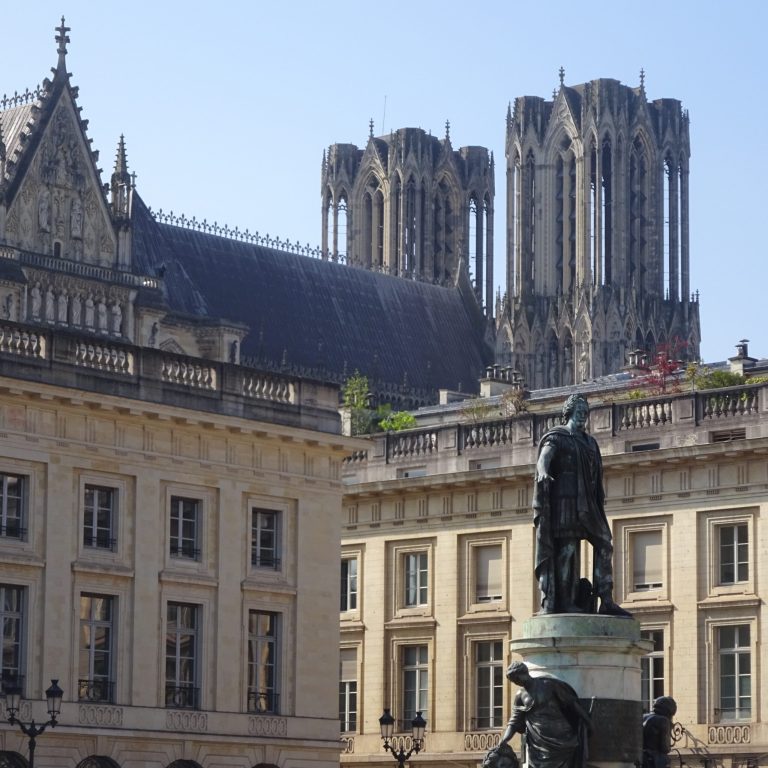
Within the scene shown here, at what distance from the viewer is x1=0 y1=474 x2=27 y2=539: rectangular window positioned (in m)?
47.4

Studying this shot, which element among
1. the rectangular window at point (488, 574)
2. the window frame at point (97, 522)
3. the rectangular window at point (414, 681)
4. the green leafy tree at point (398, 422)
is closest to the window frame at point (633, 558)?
the rectangular window at point (488, 574)

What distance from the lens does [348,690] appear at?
62.5 m

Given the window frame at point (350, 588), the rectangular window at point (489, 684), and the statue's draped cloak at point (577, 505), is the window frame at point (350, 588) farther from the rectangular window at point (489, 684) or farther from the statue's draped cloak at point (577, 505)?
the statue's draped cloak at point (577, 505)

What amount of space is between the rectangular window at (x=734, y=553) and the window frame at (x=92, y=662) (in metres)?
14.1

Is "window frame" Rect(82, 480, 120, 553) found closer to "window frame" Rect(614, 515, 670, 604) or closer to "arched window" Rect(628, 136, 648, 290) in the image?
"window frame" Rect(614, 515, 670, 604)

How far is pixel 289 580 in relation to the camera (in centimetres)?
5259

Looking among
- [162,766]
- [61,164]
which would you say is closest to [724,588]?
[162,766]

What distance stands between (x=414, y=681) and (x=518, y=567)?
160 inches

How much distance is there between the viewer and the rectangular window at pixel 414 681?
6138cm

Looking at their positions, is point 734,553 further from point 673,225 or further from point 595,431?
point 673,225

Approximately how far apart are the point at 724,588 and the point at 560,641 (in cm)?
3033

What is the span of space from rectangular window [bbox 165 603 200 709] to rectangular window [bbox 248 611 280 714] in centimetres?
140

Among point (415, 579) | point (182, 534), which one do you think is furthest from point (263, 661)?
point (415, 579)

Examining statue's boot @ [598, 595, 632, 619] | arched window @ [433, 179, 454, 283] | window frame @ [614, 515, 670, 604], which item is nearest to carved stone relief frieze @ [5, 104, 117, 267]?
window frame @ [614, 515, 670, 604]
